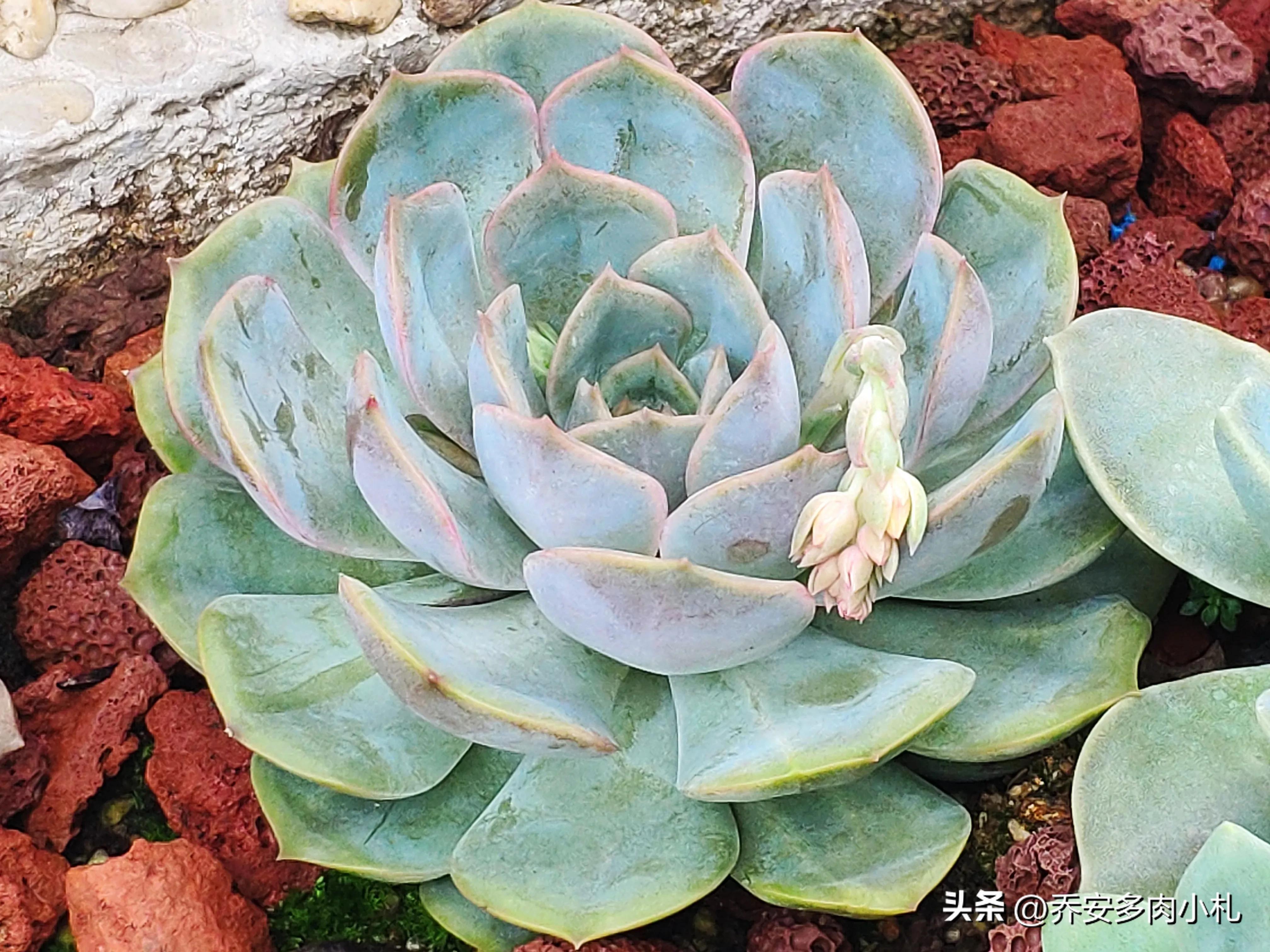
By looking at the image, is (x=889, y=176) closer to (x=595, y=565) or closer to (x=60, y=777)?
(x=595, y=565)

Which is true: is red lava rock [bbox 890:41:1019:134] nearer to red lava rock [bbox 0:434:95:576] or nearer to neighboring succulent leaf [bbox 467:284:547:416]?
neighboring succulent leaf [bbox 467:284:547:416]

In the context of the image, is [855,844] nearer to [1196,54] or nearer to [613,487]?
[613,487]

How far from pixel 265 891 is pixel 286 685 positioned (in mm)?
215

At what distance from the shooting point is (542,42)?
1269mm

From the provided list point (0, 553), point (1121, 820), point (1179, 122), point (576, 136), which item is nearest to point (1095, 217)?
point (1179, 122)

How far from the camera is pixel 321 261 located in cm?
124

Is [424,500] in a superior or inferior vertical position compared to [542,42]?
inferior

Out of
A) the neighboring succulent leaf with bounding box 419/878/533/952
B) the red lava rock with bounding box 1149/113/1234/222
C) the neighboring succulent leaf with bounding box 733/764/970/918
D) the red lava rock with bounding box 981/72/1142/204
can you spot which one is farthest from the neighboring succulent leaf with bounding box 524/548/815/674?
the red lava rock with bounding box 1149/113/1234/222

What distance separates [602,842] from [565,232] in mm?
501

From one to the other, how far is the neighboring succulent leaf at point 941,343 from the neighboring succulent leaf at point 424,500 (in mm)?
320

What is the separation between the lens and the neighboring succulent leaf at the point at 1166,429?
3.40ft

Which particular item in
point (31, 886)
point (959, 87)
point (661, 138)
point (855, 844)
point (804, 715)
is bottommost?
point (31, 886)

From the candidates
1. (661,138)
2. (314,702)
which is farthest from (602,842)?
(661,138)

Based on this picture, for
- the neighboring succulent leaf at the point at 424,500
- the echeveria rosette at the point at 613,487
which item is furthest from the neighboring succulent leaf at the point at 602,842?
the neighboring succulent leaf at the point at 424,500
